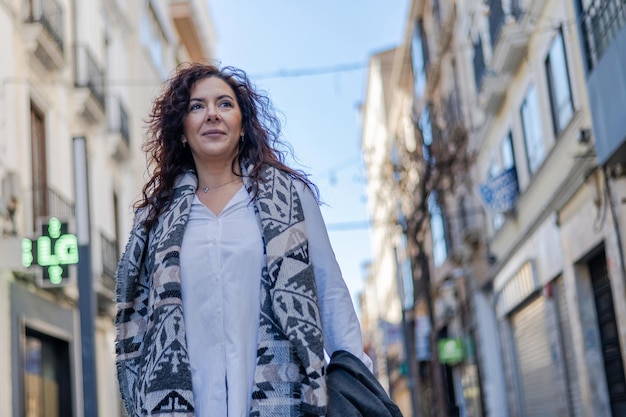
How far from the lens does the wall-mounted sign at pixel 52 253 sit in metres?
13.2

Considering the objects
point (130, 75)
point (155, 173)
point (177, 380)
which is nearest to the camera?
point (177, 380)

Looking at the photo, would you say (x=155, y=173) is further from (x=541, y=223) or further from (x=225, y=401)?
(x=541, y=223)

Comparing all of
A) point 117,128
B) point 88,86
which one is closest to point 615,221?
point 88,86

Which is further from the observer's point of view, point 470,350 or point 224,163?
point 470,350

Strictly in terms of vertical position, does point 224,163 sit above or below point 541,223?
below

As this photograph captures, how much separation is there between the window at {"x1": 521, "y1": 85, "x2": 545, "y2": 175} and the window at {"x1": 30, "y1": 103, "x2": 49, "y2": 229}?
7.97 meters

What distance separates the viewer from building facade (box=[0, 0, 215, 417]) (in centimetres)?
1324

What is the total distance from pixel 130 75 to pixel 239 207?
23.9 metres

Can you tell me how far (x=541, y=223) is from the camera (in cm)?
1820

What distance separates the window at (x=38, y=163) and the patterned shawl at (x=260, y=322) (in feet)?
43.0

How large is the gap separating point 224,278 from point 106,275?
16569 millimetres

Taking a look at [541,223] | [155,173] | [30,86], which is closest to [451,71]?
[541,223]

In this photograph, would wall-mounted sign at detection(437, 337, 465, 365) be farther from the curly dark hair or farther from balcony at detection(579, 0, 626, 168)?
the curly dark hair

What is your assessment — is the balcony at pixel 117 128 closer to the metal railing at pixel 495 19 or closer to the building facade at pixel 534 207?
the building facade at pixel 534 207
